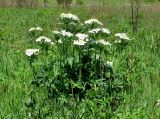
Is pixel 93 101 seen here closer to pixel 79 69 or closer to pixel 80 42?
pixel 79 69

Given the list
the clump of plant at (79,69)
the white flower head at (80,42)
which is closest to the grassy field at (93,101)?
the clump of plant at (79,69)

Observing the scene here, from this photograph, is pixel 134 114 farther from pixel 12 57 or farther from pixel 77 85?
pixel 12 57

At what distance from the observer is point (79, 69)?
15.1 feet

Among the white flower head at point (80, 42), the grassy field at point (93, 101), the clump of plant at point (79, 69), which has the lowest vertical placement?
the grassy field at point (93, 101)

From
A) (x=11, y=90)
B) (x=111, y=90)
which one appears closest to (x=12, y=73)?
(x=11, y=90)

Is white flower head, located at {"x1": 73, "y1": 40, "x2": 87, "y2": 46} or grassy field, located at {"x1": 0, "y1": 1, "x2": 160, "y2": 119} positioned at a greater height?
white flower head, located at {"x1": 73, "y1": 40, "x2": 87, "y2": 46}

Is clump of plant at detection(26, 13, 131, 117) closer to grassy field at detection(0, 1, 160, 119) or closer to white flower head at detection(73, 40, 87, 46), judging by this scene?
white flower head at detection(73, 40, 87, 46)

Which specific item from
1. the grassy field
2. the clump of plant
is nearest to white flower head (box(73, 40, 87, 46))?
the clump of plant

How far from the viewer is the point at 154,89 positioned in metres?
5.09

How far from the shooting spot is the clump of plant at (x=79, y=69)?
449 cm

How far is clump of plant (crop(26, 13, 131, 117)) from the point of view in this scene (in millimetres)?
4492

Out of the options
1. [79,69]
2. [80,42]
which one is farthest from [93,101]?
[80,42]

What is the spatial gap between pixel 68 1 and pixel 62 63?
82.5 feet

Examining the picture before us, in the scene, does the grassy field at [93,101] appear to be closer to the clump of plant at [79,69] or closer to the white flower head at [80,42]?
the clump of plant at [79,69]
